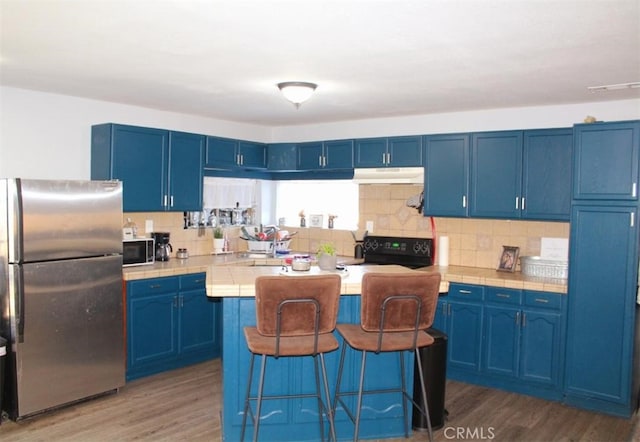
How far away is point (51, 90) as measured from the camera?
436cm

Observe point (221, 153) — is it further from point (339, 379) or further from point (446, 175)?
point (339, 379)

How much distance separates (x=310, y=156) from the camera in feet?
19.4

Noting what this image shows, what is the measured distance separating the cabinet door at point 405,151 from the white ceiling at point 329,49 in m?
0.59

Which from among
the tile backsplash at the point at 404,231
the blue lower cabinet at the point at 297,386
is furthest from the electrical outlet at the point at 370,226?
the blue lower cabinet at the point at 297,386

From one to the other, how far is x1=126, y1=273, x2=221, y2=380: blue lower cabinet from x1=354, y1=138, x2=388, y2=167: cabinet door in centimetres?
194

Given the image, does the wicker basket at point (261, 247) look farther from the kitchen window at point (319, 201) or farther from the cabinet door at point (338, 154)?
the cabinet door at point (338, 154)

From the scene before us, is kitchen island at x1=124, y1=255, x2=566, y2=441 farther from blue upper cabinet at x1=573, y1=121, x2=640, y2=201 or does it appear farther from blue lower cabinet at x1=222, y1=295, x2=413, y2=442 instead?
blue upper cabinet at x1=573, y1=121, x2=640, y2=201

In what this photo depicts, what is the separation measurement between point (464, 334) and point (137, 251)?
2911 mm

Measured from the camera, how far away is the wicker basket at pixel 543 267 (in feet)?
14.6

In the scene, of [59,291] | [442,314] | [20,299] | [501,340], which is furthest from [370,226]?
[20,299]

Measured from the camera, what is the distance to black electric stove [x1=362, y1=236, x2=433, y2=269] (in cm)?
529

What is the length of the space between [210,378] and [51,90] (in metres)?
2.70

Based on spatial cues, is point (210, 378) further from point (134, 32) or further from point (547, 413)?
point (134, 32)

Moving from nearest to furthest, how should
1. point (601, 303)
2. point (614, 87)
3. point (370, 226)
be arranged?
point (614, 87), point (601, 303), point (370, 226)
